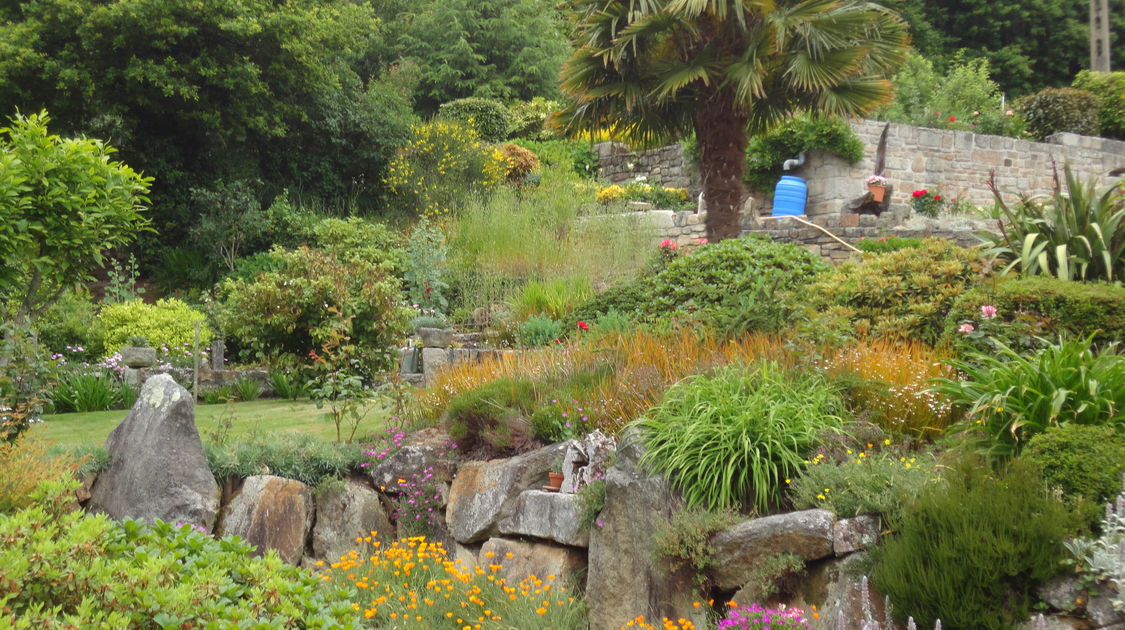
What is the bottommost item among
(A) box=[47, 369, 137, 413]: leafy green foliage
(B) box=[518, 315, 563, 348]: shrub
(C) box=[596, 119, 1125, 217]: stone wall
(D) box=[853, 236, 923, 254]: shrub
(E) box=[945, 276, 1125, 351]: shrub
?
(A) box=[47, 369, 137, 413]: leafy green foliage

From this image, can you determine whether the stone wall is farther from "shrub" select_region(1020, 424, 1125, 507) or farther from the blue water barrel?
"shrub" select_region(1020, 424, 1125, 507)

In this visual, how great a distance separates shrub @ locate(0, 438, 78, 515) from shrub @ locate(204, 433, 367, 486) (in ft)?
3.25

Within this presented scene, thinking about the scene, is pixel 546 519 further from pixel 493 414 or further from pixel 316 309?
pixel 316 309

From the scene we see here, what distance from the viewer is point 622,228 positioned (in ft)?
45.0

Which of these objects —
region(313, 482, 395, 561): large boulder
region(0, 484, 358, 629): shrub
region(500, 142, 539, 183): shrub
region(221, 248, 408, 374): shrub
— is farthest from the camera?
region(500, 142, 539, 183): shrub

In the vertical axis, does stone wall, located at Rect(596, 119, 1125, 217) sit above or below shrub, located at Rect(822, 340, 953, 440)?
above

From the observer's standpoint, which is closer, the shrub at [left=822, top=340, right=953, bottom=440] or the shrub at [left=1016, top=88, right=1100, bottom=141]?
the shrub at [left=822, top=340, right=953, bottom=440]

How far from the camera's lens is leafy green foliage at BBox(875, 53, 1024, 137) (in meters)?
20.4

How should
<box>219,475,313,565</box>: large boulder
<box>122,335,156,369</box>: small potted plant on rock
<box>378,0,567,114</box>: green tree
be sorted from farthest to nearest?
<box>378,0,567,114</box>: green tree
<box>122,335,156,369</box>: small potted plant on rock
<box>219,475,313,565</box>: large boulder

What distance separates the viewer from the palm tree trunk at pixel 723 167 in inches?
485

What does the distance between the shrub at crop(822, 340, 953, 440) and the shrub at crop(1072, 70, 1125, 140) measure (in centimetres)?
2017

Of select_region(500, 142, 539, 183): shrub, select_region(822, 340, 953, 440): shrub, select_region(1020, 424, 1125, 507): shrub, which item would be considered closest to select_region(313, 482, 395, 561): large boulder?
select_region(822, 340, 953, 440): shrub

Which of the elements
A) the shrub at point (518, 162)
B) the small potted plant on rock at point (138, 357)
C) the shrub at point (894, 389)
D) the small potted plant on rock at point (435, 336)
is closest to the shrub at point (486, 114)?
the shrub at point (518, 162)

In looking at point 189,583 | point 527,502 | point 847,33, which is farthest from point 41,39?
point 189,583
